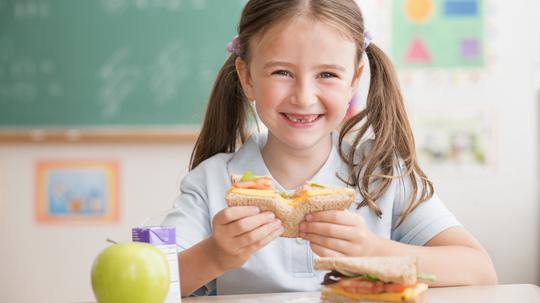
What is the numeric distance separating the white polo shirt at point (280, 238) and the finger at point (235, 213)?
333 millimetres

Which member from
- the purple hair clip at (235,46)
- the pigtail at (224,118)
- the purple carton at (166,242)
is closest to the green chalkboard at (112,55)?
the pigtail at (224,118)

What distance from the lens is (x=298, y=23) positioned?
157cm

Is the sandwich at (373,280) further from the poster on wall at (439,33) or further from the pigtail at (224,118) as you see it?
the poster on wall at (439,33)

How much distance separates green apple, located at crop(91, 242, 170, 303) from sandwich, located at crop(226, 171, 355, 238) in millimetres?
234

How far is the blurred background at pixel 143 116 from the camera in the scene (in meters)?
3.34

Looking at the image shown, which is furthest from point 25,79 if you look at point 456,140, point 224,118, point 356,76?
point 356,76

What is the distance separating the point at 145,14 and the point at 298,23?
192cm

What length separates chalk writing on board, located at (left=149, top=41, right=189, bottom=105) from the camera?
335 cm

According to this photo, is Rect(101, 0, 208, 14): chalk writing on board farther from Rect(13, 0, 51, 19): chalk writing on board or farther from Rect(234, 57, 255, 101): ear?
Rect(234, 57, 255, 101): ear

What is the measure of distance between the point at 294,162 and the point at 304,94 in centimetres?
27

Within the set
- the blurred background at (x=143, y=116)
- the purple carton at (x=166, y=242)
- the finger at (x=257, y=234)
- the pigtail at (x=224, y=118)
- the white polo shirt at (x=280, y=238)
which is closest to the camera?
the purple carton at (x=166, y=242)

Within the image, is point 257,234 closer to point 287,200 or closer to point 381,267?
point 287,200

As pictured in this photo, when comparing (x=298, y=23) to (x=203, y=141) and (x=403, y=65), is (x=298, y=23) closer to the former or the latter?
(x=203, y=141)

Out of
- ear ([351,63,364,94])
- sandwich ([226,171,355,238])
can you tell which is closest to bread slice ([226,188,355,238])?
sandwich ([226,171,355,238])
